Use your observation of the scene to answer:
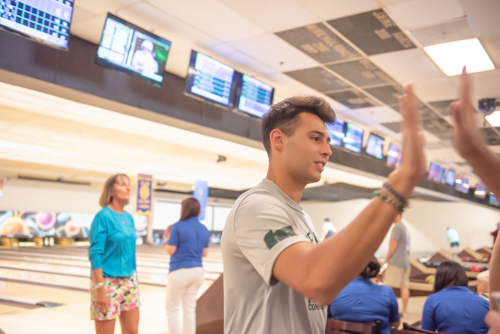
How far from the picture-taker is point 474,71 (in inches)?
221

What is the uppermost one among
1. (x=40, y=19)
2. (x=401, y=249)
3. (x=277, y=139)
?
(x=40, y=19)

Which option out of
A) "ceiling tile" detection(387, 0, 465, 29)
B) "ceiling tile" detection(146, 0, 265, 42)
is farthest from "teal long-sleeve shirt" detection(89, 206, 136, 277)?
"ceiling tile" detection(387, 0, 465, 29)

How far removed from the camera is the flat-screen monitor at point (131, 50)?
12.5 feet

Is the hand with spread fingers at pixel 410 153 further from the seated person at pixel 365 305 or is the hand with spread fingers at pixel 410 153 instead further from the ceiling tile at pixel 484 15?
the ceiling tile at pixel 484 15

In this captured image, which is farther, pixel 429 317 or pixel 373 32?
pixel 373 32

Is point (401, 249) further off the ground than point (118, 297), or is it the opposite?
point (401, 249)

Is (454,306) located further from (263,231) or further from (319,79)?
(319,79)

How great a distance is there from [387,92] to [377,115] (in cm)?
138

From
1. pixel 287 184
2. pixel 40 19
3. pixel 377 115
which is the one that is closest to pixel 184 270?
pixel 40 19

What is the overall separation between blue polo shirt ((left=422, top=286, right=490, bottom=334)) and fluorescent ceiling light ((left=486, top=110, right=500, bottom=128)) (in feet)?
18.0

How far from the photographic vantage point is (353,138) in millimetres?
7707

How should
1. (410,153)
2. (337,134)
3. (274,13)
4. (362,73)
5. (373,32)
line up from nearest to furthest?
(410,153) < (274,13) < (373,32) < (362,73) < (337,134)

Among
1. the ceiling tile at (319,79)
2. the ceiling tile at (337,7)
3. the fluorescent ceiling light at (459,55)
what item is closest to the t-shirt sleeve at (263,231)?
the ceiling tile at (337,7)

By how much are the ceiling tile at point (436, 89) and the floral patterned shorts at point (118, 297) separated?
4763 millimetres
